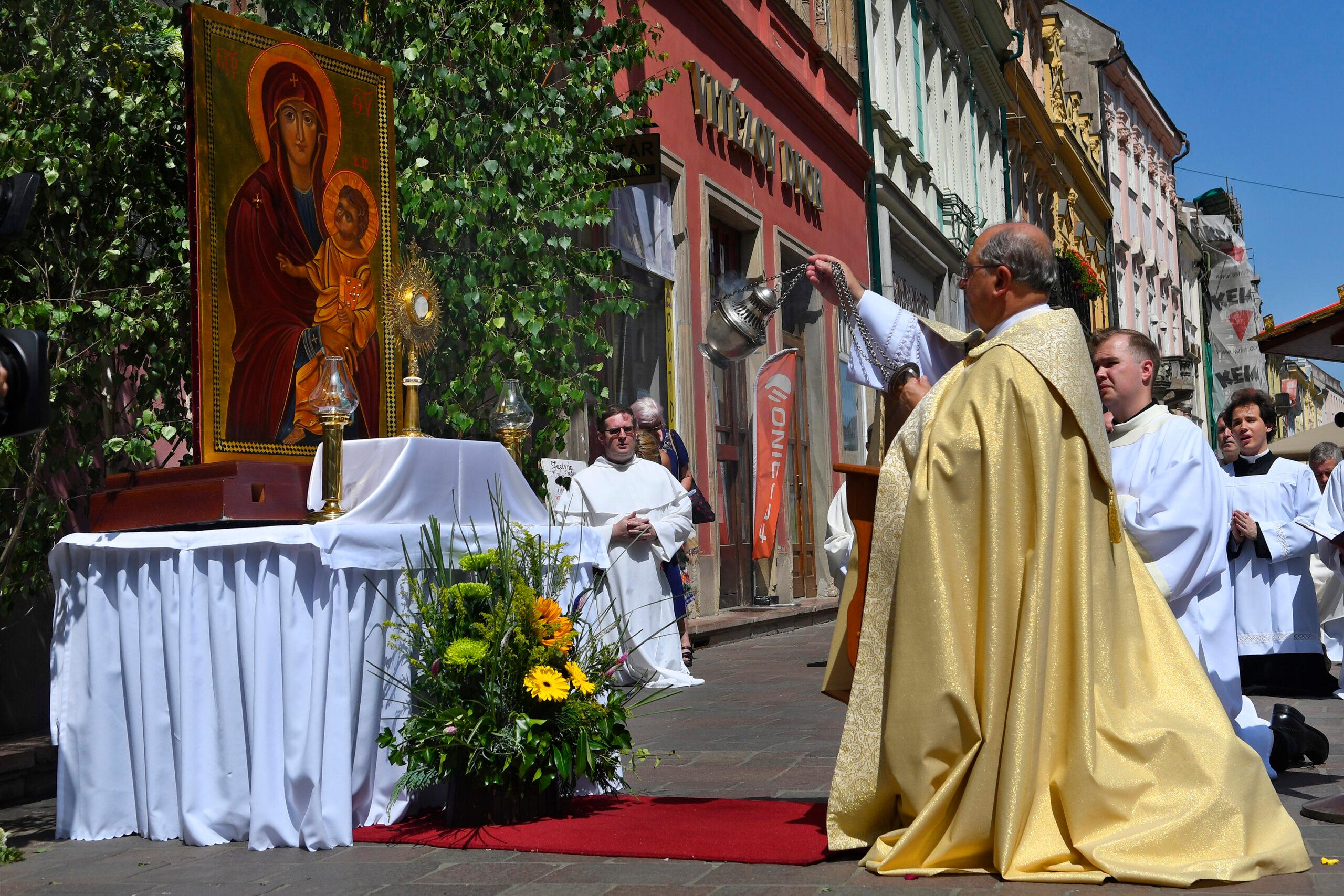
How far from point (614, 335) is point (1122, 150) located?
42.7 meters

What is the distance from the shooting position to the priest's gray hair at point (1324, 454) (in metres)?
13.2

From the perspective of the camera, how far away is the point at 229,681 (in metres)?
5.21

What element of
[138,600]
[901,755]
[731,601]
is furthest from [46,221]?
[731,601]

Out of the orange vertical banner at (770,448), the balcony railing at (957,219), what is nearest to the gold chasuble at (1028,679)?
the orange vertical banner at (770,448)

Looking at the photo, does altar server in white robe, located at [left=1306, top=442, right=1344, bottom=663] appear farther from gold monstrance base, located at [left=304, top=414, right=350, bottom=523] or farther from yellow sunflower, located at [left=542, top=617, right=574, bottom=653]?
gold monstrance base, located at [left=304, top=414, right=350, bottom=523]

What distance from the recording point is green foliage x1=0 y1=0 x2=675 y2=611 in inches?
255

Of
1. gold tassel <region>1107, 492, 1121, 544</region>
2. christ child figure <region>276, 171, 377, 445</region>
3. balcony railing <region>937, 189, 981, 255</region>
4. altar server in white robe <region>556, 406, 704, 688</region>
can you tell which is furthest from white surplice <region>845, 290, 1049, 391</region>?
balcony railing <region>937, 189, 981, 255</region>

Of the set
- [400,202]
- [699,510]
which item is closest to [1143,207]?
[699,510]

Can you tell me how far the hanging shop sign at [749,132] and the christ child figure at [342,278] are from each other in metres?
8.88

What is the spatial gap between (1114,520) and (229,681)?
2.92 meters

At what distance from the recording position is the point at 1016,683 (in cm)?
432

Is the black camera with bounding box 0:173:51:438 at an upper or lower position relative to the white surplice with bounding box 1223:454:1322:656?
upper

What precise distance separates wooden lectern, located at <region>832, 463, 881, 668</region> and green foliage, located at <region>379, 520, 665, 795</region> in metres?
0.78

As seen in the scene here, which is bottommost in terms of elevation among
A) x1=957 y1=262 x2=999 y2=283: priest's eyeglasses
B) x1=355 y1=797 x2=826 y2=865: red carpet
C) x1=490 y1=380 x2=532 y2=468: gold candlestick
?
x1=355 y1=797 x2=826 y2=865: red carpet
